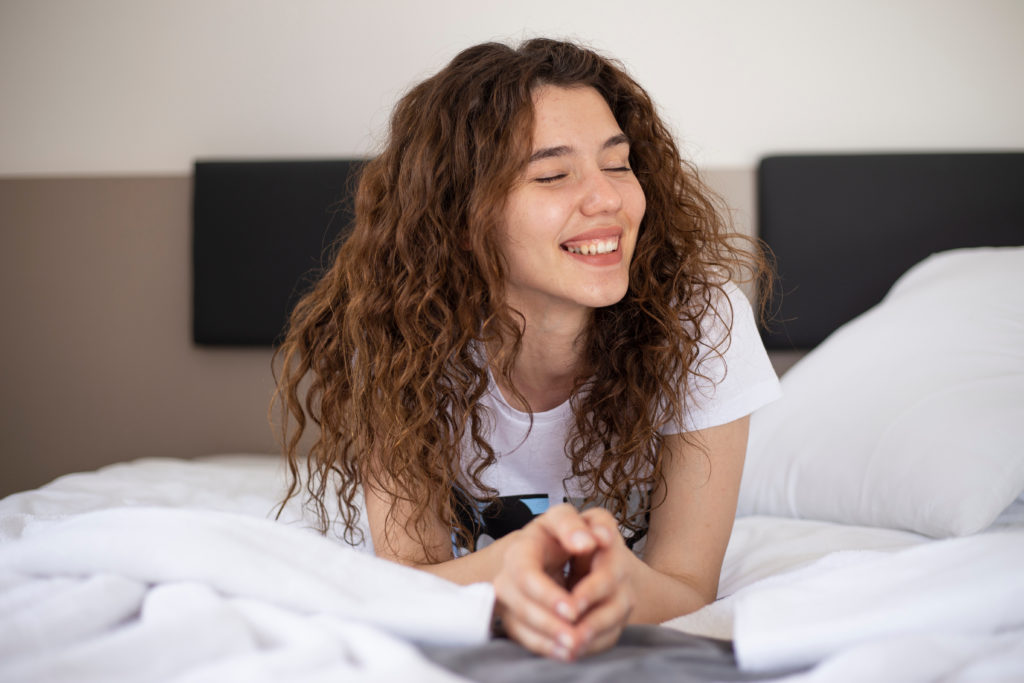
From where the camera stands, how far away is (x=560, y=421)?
135 cm

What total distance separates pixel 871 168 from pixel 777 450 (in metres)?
0.98

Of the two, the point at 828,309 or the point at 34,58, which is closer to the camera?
the point at 828,309

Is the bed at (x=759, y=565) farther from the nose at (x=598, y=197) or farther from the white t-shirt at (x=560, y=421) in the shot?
the nose at (x=598, y=197)

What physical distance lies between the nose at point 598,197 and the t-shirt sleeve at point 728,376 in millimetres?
256

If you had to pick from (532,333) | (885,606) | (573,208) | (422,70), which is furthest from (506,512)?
(422,70)


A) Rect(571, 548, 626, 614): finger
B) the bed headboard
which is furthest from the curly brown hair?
the bed headboard

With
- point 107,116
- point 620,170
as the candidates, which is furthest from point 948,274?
point 107,116

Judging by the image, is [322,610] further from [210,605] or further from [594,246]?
[594,246]

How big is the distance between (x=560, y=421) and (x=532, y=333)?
0.51 ft

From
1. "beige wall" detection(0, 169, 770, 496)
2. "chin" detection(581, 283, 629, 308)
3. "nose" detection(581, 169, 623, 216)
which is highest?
"nose" detection(581, 169, 623, 216)

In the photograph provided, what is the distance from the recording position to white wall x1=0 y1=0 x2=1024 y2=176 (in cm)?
218

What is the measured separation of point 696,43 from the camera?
2270 mm

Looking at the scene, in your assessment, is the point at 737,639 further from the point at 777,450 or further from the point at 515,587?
the point at 777,450

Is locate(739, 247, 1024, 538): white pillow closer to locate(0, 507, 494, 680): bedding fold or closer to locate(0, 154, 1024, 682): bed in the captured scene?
locate(0, 154, 1024, 682): bed
